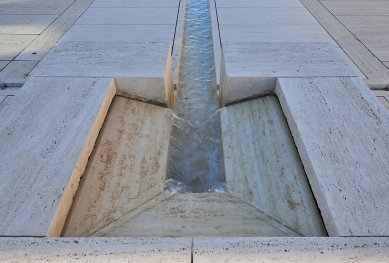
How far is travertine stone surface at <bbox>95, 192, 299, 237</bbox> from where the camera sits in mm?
2436

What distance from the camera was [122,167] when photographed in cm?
299

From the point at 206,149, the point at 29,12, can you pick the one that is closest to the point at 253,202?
the point at 206,149

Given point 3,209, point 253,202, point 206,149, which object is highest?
point 3,209

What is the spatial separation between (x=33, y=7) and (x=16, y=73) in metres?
3.27

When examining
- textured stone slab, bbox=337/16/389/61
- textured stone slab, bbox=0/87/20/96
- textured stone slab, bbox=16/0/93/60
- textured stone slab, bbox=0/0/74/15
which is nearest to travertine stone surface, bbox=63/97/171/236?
textured stone slab, bbox=0/87/20/96

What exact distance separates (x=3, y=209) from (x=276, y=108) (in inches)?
102

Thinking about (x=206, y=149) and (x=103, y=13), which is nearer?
(x=206, y=149)

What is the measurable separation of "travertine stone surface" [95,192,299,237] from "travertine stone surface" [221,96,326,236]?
100 millimetres

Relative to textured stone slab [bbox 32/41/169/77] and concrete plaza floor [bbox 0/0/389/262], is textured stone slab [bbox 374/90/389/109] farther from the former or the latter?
textured stone slab [bbox 32/41/169/77]

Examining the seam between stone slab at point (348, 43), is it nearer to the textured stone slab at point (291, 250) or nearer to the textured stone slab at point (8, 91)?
the textured stone slab at point (291, 250)

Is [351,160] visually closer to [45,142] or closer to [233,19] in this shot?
[45,142]

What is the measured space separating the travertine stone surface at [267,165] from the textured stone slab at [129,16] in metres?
2.89

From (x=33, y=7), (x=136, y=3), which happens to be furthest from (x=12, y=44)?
(x=136, y=3)

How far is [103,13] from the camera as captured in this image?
6.28 m
